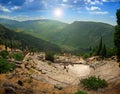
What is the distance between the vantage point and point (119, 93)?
1581 inches

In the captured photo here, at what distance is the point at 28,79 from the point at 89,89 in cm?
1243

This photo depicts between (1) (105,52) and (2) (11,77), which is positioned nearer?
(2) (11,77)

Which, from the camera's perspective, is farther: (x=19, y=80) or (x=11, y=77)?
(x=11, y=77)

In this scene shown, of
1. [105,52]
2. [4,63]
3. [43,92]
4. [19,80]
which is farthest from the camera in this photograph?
[105,52]

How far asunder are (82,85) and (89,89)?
3029 mm

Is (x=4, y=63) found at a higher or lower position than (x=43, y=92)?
higher

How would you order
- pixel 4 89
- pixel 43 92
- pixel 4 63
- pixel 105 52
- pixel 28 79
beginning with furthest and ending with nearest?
pixel 105 52, pixel 4 63, pixel 28 79, pixel 43 92, pixel 4 89

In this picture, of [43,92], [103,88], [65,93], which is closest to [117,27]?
[103,88]

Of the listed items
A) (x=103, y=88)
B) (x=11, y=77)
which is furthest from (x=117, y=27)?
(x=11, y=77)

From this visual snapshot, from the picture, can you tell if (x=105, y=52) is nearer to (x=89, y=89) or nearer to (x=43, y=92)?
(x=89, y=89)

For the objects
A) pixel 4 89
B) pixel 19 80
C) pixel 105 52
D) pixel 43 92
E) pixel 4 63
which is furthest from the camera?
pixel 105 52

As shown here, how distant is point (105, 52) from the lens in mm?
128250

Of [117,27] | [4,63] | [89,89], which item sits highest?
[117,27]

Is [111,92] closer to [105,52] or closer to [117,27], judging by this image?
[117,27]
